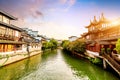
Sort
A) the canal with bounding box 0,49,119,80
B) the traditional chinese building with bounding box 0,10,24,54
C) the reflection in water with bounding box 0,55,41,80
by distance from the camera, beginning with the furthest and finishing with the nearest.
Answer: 1. the traditional chinese building with bounding box 0,10,24,54
2. the canal with bounding box 0,49,119,80
3. the reflection in water with bounding box 0,55,41,80

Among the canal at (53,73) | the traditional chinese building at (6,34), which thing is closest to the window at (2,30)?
the traditional chinese building at (6,34)

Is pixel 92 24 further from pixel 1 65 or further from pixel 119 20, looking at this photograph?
pixel 1 65

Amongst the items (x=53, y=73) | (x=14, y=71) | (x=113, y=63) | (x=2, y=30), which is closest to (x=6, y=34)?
(x=2, y=30)

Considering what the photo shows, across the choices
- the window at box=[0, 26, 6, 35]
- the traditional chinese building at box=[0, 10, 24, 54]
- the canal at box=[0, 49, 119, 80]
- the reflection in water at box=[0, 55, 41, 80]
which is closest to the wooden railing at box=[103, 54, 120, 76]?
the canal at box=[0, 49, 119, 80]

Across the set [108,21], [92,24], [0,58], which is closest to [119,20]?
[108,21]

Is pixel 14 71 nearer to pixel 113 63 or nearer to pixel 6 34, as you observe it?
pixel 6 34

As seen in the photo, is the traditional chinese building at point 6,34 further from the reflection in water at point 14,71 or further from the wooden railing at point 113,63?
the wooden railing at point 113,63

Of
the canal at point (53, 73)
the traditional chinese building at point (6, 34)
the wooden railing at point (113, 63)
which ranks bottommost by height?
the canal at point (53, 73)

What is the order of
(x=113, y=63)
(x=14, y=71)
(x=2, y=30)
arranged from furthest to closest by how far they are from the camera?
(x=2, y=30) → (x=14, y=71) → (x=113, y=63)

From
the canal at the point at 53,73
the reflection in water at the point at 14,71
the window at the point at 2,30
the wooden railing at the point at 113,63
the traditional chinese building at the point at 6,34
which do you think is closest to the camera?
the reflection in water at the point at 14,71

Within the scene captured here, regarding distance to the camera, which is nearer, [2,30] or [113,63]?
[113,63]

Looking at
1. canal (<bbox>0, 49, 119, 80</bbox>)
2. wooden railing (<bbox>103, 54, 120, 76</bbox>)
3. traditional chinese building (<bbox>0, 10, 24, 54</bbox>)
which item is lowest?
canal (<bbox>0, 49, 119, 80</bbox>)

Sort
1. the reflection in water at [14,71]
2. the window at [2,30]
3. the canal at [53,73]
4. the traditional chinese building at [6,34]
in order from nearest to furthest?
the reflection in water at [14,71] → the canal at [53,73] → the traditional chinese building at [6,34] → the window at [2,30]

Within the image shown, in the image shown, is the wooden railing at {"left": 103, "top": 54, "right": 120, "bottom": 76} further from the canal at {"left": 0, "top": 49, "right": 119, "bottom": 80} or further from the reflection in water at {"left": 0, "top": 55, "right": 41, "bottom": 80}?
the reflection in water at {"left": 0, "top": 55, "right": 41, "bottom": 80}
